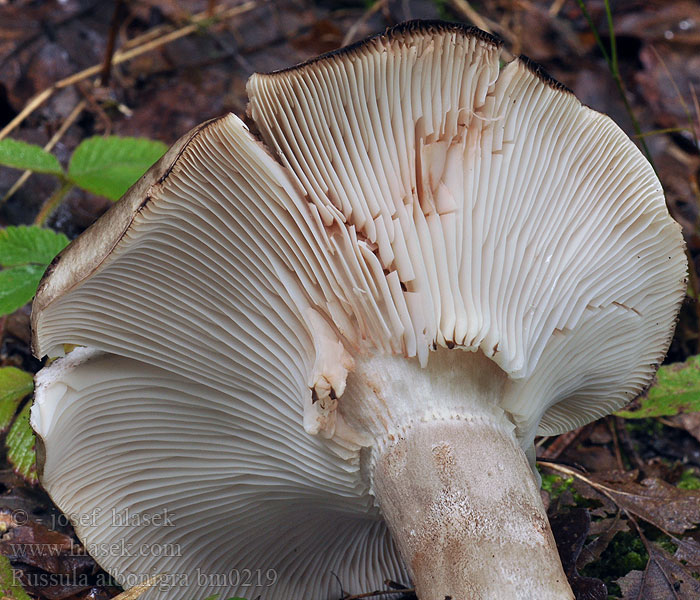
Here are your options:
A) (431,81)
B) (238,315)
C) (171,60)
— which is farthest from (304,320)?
(171,60)

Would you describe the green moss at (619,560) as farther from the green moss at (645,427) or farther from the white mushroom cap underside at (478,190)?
the green moss at (645,427)

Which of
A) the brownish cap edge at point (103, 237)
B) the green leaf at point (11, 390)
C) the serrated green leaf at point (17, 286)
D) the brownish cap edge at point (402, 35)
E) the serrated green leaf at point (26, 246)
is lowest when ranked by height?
the green leaf at point (11, 390)

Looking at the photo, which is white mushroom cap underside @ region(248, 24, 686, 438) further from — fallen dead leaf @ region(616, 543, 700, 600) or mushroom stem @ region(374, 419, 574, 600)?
fallen dead leaf @ region(616, 543, 700, 600)

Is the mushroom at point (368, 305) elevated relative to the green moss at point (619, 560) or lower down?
elevated

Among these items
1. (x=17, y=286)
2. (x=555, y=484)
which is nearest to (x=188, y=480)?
(x=17, y=286)

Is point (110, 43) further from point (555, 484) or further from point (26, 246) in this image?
point (555, 484)

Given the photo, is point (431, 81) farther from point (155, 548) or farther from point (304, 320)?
point (155, 548)

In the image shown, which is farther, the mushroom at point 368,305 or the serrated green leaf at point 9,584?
the serrated green leaf at point 9,584

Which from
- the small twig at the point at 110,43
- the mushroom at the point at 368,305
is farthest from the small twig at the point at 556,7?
the mushroom at the point at 368,305
